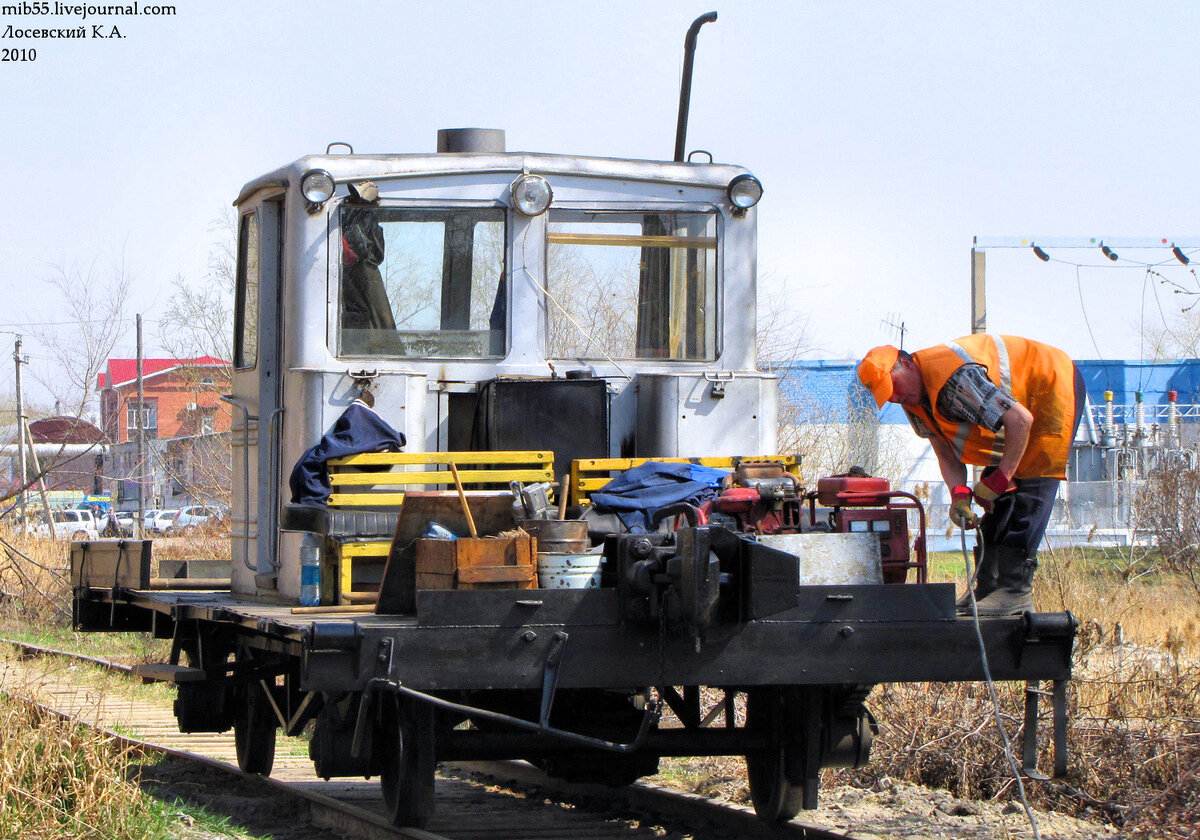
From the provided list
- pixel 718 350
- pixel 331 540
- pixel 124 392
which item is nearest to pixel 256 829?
pixel 331 540

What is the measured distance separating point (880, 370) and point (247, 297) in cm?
369

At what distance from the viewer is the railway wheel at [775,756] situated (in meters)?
6.12

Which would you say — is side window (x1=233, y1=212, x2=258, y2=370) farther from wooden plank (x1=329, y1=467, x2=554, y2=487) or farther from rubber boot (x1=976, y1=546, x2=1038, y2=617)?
rubber boot (x1=976, y1=546, x2=1038, y2=617)

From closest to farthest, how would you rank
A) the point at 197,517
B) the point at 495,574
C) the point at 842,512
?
the point at 495,574 < the point at 842,512 < the point at 197,517

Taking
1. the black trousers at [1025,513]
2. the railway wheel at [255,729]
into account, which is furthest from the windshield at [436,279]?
the black trousers at [1025,513]

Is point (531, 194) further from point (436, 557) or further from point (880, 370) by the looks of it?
point (436, 557)

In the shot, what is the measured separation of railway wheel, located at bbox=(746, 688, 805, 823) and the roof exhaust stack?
10.3ft

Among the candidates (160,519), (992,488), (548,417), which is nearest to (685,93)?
(548,417)

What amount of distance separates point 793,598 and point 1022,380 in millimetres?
1640

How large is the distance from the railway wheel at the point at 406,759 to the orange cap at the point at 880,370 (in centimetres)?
211

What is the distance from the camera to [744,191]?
23.7 feet

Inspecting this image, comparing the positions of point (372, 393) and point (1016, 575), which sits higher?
point (372, 393)

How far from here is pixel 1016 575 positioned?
18.5 feet

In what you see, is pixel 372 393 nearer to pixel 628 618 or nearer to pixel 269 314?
pixel 269 314
